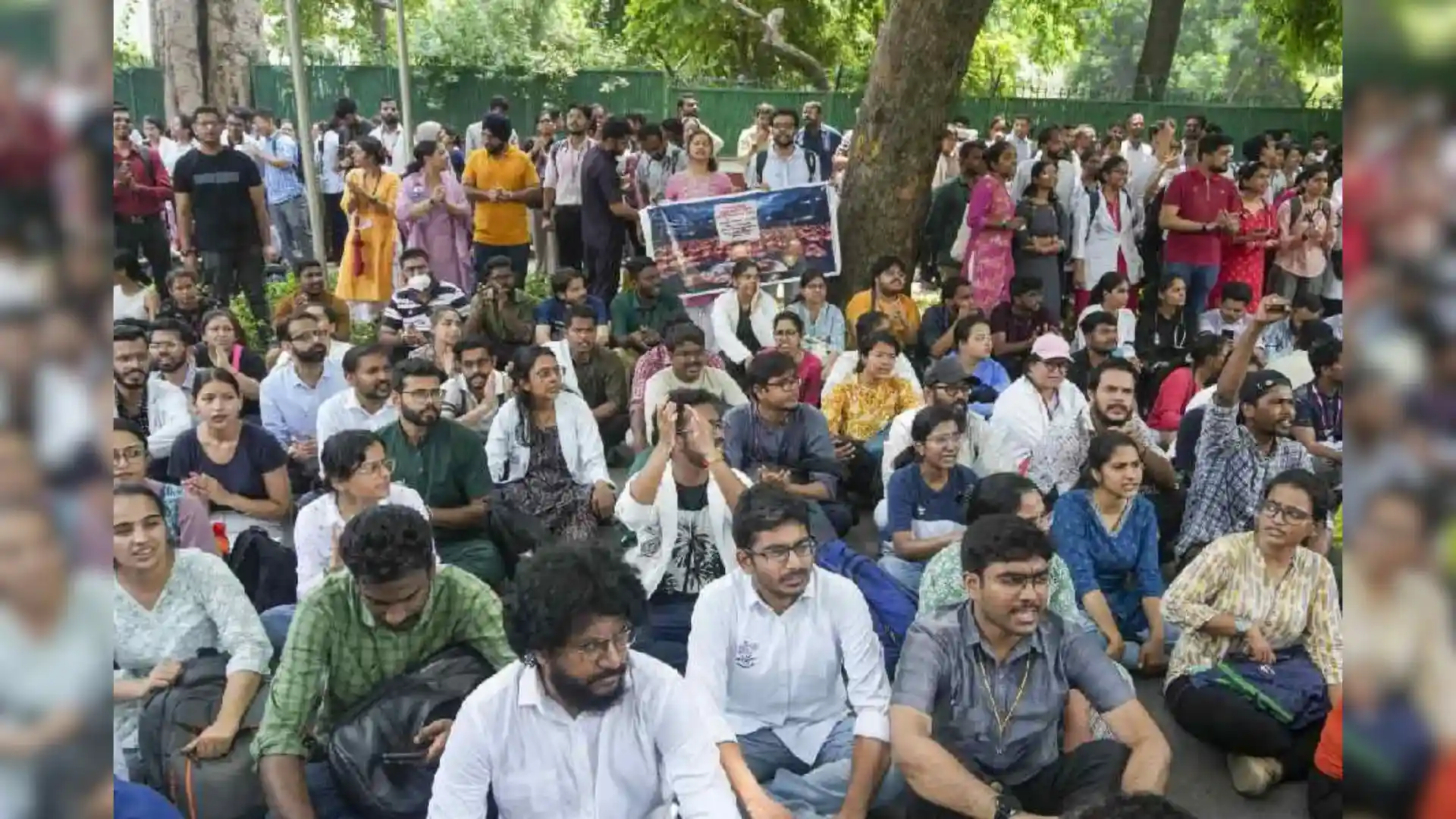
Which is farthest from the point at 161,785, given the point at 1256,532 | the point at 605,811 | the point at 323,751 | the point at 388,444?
the point at 1256,532

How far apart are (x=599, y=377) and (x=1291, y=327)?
373 centimetres

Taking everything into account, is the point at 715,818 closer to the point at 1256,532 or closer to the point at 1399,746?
the point at 1256,532

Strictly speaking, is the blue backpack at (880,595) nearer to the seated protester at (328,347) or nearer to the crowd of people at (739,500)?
the crowd of people at (739,500)

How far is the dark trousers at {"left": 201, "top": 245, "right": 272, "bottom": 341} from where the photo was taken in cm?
873

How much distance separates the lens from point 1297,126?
19406 millimetres

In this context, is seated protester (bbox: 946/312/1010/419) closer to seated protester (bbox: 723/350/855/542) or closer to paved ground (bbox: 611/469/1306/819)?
seated protester (bbox: 723/350/855/542)

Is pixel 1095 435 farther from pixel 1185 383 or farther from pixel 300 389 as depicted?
pixel 300 389

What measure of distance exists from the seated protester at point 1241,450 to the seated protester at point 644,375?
7.28ft

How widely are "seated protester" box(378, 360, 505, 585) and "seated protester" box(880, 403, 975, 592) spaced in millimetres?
1448

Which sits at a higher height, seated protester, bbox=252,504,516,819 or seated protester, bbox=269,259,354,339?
seated protester, bbox=269,259,354,339

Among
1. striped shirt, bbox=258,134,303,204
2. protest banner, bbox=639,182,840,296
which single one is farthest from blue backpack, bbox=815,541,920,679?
striped shirt, bbox=258,134,303,204

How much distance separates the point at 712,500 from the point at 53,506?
3.99 metres

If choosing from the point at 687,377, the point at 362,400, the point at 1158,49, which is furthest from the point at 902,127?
the point at 1158,49

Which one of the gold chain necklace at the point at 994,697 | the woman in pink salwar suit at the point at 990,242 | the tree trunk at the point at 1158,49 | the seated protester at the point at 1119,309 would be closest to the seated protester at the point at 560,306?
the woman in pink salwar suit at the point at 990,242
